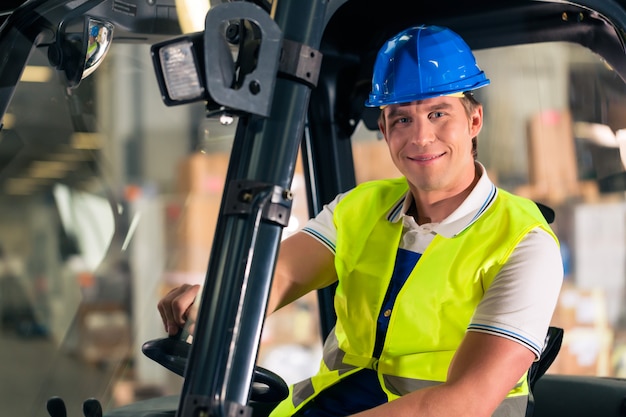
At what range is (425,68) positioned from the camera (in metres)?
2.41

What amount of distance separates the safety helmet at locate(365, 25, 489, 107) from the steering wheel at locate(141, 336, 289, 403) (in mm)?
728

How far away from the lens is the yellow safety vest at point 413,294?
2.38 metres

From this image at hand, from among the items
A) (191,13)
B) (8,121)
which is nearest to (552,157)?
(191,13)

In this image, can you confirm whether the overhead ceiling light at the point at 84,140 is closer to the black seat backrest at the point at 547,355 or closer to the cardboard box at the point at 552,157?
the black seat backrest at the point at 547,355

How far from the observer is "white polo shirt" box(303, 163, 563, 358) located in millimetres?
2184

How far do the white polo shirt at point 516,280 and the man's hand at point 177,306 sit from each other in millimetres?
537

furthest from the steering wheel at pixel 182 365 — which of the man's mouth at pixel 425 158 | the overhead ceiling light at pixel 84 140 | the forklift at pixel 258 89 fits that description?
the overhead ceiling light at pixel 84 140

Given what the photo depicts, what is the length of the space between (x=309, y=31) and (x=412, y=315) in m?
0.84

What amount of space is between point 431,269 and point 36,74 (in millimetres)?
1160

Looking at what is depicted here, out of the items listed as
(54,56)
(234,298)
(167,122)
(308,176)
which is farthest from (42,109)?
(167,122)

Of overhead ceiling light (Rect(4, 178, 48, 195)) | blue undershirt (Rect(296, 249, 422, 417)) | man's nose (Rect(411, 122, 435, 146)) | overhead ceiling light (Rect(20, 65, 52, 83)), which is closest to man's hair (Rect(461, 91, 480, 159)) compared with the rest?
man's nose (Rect(411, 122, 435, 146))

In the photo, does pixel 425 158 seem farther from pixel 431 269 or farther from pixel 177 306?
pixel 177 306

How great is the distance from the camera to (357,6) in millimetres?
3004

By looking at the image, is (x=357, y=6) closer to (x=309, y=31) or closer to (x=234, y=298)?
(x=309, y=31)
